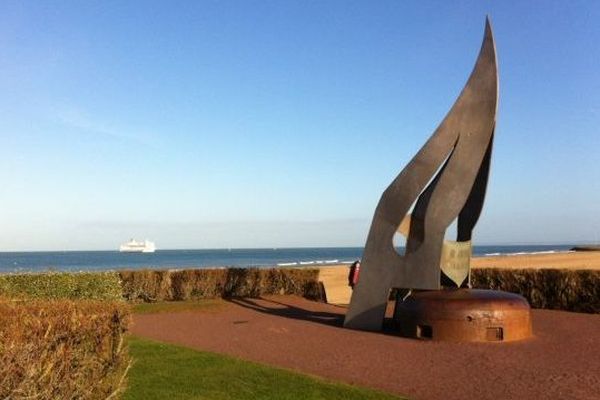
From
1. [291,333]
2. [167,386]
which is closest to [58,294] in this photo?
[291,333]

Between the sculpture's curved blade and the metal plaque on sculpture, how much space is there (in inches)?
26.7

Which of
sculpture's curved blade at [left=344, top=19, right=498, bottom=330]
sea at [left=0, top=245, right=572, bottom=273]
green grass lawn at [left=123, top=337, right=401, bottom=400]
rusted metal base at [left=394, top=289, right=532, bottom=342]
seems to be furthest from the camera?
sea at [left=0, top=245, right=572, bottom=273]

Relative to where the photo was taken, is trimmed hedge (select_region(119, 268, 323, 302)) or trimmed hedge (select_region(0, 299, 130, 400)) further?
trimmed hedge (select_region(119, 268, 323, 302))

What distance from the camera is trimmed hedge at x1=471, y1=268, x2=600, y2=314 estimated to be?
59.0 feet

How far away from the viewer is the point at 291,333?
14.9 meters

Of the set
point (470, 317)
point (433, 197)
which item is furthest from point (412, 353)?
point (433, 197)

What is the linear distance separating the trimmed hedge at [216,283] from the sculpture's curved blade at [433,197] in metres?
7.94

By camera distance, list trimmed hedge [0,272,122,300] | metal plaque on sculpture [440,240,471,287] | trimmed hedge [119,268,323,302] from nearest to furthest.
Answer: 1. metal plaque on sculpture [440,240,471,287]
2. trimmed hedge [0,272,122,300]
3. trimmed hedge [119,268,323,302]

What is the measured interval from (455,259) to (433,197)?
5.71 ft

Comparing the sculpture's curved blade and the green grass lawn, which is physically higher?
the sculpture's curved blade

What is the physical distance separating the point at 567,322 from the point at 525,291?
3.58 metres

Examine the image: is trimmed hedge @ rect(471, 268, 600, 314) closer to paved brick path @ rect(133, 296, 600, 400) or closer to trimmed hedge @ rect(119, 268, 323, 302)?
paved brick path @ rect(133, 296, 600, 400)

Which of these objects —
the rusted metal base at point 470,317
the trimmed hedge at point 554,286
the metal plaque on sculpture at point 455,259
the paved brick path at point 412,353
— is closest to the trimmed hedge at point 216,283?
the paved brick path at point 412,353

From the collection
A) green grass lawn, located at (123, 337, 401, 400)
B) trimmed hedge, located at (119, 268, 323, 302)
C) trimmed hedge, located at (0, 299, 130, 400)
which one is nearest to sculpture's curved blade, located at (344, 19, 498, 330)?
green grass lawn, located at (123, 337, 401, 400)
